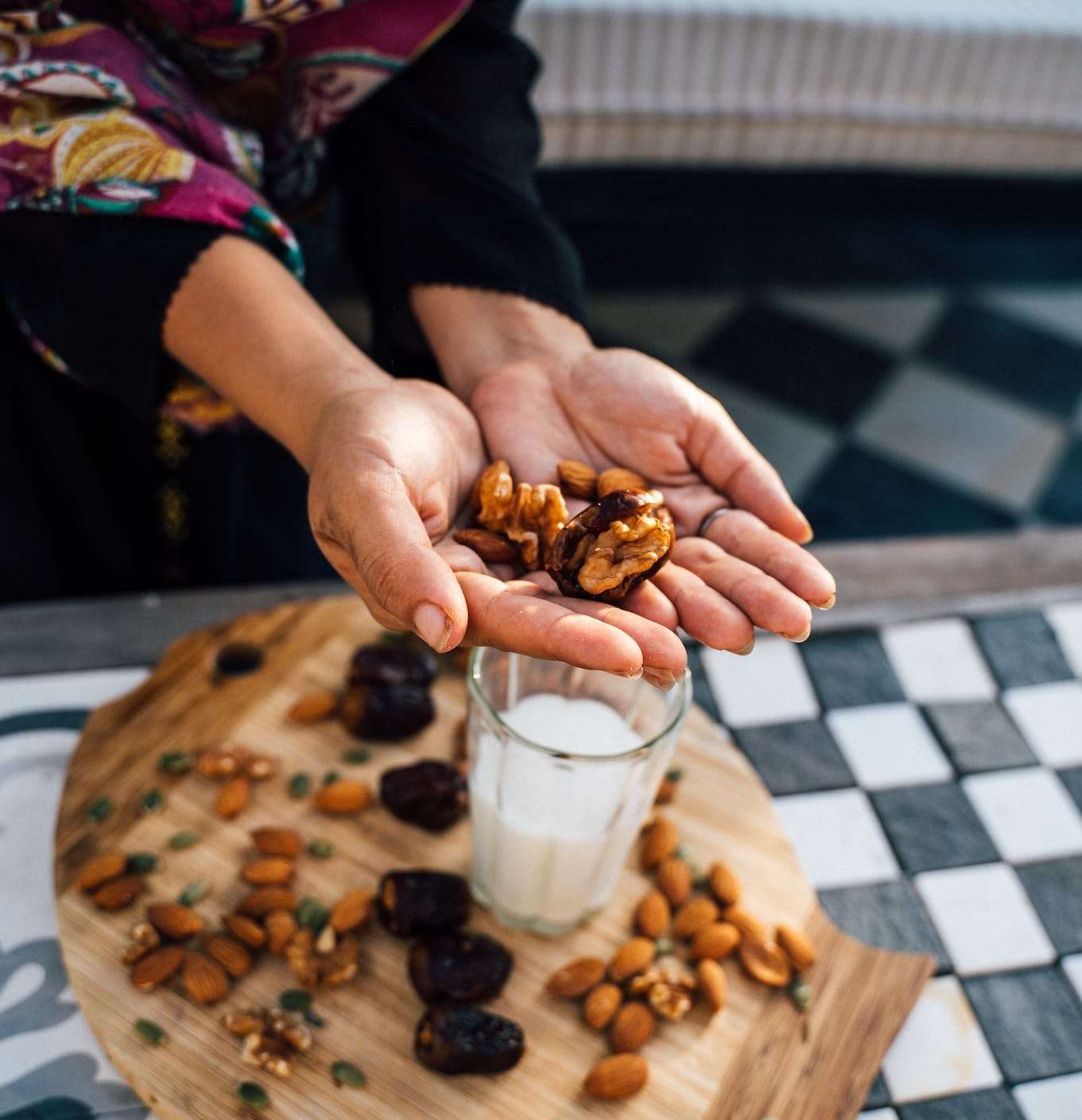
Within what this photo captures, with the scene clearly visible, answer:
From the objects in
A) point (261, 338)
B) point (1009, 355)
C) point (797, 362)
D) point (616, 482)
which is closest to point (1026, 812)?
point (616, 482)

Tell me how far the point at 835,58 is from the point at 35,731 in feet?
4.84

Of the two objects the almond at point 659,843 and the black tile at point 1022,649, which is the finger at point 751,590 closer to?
the almond at point 659,843

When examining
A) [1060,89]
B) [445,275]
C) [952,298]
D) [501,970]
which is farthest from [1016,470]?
[501,970]

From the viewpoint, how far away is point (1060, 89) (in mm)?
1751

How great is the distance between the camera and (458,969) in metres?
0.62

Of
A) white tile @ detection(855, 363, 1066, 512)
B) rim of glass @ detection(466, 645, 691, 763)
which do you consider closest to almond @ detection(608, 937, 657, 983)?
rim of glass @ detection(466, 645, 691, 763)

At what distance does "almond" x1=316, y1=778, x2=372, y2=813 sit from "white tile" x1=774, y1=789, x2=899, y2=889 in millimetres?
273

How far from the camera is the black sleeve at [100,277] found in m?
0.67

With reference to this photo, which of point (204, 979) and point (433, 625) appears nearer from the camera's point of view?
point (433, 625)

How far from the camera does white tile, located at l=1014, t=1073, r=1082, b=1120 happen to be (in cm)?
63

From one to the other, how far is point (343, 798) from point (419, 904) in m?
0.09

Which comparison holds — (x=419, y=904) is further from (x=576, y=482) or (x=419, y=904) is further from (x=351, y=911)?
(x=576, y=482)

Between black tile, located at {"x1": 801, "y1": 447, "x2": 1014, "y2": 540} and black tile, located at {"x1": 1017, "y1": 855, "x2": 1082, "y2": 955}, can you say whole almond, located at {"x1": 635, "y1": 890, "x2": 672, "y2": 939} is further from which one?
black tile, located at {"x1": 801, "y1": 447, "x2": 1014, "y2": 540}

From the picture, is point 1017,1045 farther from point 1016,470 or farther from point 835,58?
point 835,58
